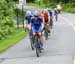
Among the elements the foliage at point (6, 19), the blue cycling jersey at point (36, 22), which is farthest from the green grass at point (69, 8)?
Result: the blue cycling jersey at point (36, 22)

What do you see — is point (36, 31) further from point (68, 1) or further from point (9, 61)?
point (68, 1)

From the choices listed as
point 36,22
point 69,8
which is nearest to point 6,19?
point 36,22

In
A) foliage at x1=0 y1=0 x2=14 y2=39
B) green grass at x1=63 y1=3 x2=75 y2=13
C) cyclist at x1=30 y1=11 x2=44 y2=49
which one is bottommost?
green grass at x1=63 y1=3 x2=75 y2=13

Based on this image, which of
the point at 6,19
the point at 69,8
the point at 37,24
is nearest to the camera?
the point at 37,24

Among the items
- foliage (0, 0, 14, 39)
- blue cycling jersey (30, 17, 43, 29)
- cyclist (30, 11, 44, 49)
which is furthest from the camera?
foliage (0, 0, 14, 39)

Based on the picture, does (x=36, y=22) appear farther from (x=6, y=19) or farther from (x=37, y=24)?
(x=6, y=19)

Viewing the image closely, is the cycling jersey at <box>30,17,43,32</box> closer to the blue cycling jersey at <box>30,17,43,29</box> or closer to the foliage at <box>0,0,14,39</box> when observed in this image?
the blue cycling jersey at <box>30,17,43,29</box>

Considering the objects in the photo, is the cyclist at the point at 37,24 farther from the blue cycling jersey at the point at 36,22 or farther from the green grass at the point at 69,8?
the green grass at the point at 69,8

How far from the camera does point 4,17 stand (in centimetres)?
3269

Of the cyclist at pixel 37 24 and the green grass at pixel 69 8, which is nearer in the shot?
the cyclist at pixel 37 24

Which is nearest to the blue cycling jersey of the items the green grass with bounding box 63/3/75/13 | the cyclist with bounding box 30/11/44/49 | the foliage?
the cyclist with bounding box 30/11/44/49

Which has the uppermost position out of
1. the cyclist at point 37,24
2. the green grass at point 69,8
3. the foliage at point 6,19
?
the cyclist at point 37,24

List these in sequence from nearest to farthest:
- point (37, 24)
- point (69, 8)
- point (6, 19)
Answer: point (37, 24) < point (6, 19) < point (69, 8)

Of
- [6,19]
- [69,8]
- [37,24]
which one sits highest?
[37,24]
